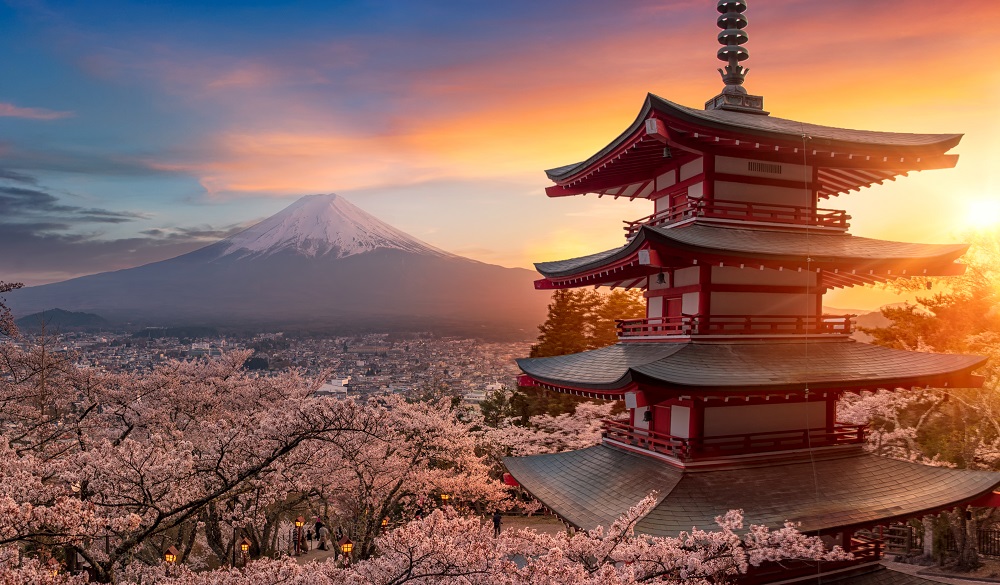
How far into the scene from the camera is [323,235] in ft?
508

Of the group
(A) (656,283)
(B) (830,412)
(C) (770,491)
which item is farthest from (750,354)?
(A) (656,283)

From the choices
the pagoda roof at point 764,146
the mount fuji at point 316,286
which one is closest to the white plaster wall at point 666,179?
the pagoda roof at point 764,146

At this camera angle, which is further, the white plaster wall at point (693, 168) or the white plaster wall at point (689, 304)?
the white plaster wall at point (693, 168)

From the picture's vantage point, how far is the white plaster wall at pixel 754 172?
12.3 meters

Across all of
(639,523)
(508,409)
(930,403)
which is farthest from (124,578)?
(930,403)

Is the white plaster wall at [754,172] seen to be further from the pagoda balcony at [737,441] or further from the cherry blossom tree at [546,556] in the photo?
the cherry blossom tree at [546,556]

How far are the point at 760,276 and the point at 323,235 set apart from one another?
151 meters

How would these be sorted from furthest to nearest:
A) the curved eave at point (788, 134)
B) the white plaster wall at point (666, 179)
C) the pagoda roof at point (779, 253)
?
the white plaster wall at point (666, 179) < the curved eave at point (788, 134) < the pagoda roof at point (779, 253)

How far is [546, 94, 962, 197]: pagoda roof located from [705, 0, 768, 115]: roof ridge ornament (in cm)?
40

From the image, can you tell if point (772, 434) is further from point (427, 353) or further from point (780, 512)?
point (427, 353)

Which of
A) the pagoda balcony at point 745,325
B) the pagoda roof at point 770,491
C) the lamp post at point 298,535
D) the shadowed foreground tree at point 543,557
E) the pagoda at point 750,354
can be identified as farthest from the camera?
the lamp post at point 298,535

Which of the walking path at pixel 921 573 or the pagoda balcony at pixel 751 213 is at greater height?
the pagoda balcony at pixel 751 213

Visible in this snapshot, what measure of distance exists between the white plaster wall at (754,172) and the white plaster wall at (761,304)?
243 cm

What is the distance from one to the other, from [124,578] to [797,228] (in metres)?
16.4
